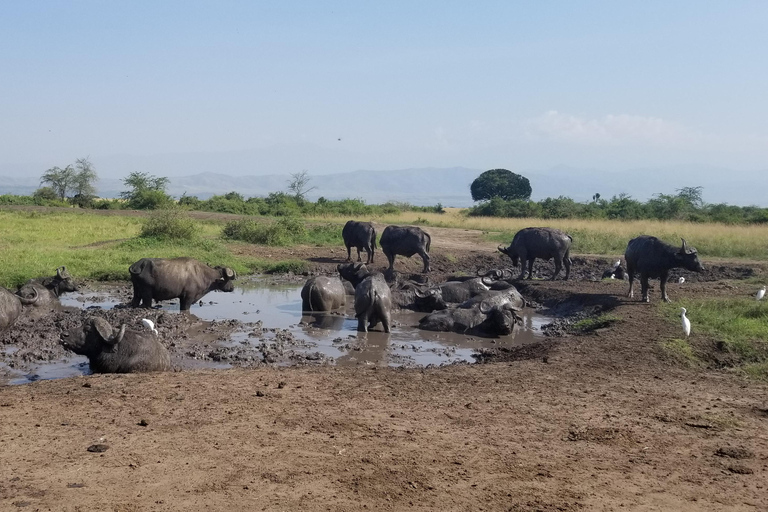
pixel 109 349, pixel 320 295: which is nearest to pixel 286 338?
pixel 320 295

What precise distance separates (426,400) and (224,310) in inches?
305

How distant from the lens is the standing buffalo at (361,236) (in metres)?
22.5

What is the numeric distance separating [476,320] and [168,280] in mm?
5422

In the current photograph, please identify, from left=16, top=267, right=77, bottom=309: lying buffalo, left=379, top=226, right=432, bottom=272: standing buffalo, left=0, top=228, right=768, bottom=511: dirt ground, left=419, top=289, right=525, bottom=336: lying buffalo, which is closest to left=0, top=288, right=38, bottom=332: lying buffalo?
left=16, top=267, right=77, bottom=309: lying buffalo

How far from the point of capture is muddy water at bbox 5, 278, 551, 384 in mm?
10344

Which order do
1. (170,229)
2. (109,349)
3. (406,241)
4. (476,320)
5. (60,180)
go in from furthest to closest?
(60,180) → (170,229) → (406,241) → (476,320) → (109,349)

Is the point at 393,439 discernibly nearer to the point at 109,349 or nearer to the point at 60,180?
the point at 109,349

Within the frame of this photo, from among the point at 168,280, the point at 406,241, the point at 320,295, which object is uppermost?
the point at 406,241

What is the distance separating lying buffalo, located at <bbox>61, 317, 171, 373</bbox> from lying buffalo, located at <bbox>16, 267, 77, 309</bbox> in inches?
142

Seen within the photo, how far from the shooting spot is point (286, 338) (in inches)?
473

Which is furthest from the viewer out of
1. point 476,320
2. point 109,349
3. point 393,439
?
point 476,320

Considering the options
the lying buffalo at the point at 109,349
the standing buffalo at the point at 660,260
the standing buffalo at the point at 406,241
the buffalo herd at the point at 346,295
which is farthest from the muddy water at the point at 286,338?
the standing buffalo at the point at 406,241

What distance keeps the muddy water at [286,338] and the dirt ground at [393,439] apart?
1.31 metres

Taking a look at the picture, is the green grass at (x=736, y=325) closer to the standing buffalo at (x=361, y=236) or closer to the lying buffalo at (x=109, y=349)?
the lying buffalo at (x=109, y=349)
